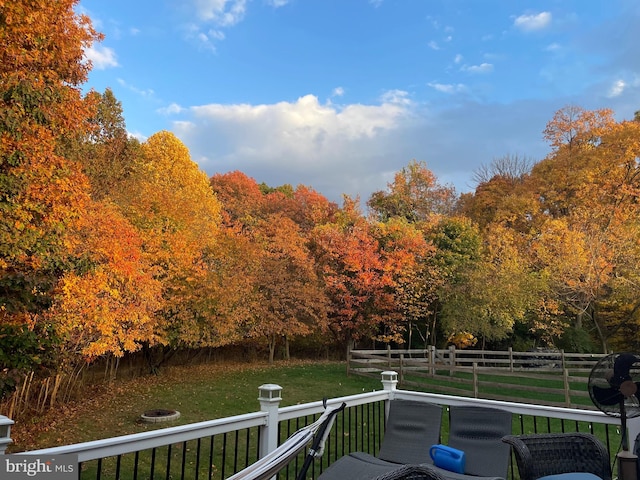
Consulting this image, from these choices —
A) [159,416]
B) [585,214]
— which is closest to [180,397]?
[159,416]

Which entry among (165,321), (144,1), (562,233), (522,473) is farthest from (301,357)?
(522,473)

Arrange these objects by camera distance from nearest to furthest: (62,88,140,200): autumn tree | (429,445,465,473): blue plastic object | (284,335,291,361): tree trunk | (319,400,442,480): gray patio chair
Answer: (429,445,465,473): blue plastic object → (319,400,442,480): gray patio chair → (62,88,140,200): autumn tree → (284,335,291,361): tree trunk

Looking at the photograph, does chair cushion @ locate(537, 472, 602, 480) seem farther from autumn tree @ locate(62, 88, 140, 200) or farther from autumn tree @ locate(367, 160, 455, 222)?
autumn tree @ locate(367, 160, 455, 222)

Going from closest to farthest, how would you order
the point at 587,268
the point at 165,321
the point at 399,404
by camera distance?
1. the point at 399,404
2. the point at 165,321
3. the point at 587,268

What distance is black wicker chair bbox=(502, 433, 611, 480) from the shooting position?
9.85ft

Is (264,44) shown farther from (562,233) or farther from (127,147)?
(562,233)

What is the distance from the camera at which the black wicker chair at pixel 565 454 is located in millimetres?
3002

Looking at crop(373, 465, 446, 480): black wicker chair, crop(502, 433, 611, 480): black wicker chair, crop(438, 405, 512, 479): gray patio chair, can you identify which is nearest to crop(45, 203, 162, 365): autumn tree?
crop(438, 405, 512, 479): gray patio chair

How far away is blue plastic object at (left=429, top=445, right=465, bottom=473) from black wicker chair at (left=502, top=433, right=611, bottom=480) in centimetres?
40

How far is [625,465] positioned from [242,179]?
1239 inches

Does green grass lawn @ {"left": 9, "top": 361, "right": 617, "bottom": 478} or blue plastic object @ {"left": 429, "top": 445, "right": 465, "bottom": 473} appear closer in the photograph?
blue plastic object @ {"left": 429, "top": 445, "right": 465, "bottom": 473}

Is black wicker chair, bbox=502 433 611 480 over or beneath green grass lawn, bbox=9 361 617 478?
over

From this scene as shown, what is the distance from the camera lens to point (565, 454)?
10.1 feet

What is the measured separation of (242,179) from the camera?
32.7 metres
